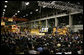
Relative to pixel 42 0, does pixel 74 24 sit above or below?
below

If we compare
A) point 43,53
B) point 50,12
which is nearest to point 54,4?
point 43,53

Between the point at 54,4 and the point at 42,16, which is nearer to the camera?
the point at 54,4

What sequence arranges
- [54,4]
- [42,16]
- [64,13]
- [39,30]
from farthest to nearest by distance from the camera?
[42,16] < [39,30] < [64,13] < [54,4]

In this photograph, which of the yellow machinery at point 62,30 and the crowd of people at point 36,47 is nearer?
the crowd of people at point 36,47

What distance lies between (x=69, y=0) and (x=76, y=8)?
2303 millimetres

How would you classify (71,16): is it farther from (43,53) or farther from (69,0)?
(43,53)

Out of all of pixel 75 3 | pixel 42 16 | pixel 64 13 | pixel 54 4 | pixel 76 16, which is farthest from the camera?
pixel 42 16

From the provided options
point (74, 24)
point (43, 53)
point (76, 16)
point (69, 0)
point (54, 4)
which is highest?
point (69, 0)

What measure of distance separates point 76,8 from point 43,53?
30.0 ft

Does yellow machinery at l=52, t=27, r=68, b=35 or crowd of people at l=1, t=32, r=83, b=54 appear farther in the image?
yellow machinery at l=52, t=27, r=68, b=35

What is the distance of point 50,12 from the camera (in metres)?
27.1

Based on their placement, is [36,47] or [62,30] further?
[62,30]

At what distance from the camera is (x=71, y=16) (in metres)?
20.6

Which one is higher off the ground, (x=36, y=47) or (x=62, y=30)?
(x=62, y=30)
